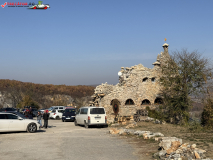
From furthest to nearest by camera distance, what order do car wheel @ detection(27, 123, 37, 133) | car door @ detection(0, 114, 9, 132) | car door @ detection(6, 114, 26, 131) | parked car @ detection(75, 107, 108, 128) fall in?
parked car @ detection(75, 107, 108, 128) < car wheel @ detection(27, 123, 37, 133) < car door @ detection(6, 114, 26, 131) < car door @ detection(0, 114, 9, 132)

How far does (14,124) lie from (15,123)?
0.09 metres

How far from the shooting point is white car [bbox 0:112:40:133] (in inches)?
654

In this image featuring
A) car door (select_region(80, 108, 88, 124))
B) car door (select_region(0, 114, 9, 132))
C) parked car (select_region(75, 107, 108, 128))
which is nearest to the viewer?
car door (select_region(0, 114, 9, 132))

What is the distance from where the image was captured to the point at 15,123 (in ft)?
55.7

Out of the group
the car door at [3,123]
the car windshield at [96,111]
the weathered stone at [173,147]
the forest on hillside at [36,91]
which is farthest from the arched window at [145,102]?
the forest on hillside at [36,91]

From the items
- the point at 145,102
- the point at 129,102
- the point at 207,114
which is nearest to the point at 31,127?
the point at 129,102

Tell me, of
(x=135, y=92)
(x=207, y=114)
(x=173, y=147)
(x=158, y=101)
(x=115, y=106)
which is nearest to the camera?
(x=173, y=147)

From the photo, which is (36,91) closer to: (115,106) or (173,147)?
(115,106)

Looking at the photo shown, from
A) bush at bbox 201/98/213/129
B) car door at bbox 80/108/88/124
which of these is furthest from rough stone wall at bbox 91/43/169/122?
bush at bbox 201/98/213/129

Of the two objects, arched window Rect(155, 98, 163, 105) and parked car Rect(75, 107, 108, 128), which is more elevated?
arched window Rect(155, 98, 163, 105)

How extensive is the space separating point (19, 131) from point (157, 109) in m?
15.7

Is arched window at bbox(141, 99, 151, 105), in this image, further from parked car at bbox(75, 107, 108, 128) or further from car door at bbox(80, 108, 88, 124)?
car door at bbox(80, 108, 88, 124)

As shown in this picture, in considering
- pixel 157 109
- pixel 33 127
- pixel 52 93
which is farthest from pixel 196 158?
pixel 52 93

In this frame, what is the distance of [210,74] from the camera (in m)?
23.9
